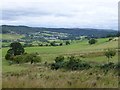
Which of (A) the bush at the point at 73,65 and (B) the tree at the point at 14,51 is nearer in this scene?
(A) the bush at the point at 73,65

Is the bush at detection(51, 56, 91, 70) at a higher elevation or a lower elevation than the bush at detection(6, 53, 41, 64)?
higher

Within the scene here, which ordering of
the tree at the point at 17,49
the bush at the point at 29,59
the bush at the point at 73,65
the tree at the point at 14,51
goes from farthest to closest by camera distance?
the tree at the point at 17,49 < the tree at the point at 14,51 < the bush at the point at 29,59 < the bush at the point at 73,65

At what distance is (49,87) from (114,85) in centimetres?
167

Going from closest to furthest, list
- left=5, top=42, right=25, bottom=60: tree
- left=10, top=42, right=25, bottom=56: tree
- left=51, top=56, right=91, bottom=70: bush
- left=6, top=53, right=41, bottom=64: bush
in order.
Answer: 1. left=51, top=56, right=91, bottom=70: bush
2. left=6, top=53, right=41, bottom=64: bush
3. left=5, top=42, right=25, bottom=60: tree
4. left=10, top=42, right=25, bottom=56: tree

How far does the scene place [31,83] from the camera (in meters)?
7.03

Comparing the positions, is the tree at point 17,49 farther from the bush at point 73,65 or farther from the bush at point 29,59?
the bush at point 73,65

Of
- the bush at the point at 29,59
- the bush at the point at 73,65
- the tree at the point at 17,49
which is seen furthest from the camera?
the tree at the point at 17,49

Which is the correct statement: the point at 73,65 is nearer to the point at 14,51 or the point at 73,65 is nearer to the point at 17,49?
the point at 14,51

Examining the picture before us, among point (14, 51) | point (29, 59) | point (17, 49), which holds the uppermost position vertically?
point (17, 49)

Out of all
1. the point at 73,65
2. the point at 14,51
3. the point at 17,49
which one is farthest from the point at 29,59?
the point at 73,65

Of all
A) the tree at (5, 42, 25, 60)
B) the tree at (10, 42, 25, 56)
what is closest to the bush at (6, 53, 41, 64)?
the tree at (5, 42, 25, 60)

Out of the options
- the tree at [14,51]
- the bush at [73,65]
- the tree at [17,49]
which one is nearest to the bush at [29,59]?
the tree at [14,51]

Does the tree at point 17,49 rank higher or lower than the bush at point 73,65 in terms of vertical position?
lower

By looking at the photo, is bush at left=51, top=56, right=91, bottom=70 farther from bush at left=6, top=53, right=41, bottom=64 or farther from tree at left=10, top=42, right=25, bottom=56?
tree at left=10, top=42, right=25, bottom=56
